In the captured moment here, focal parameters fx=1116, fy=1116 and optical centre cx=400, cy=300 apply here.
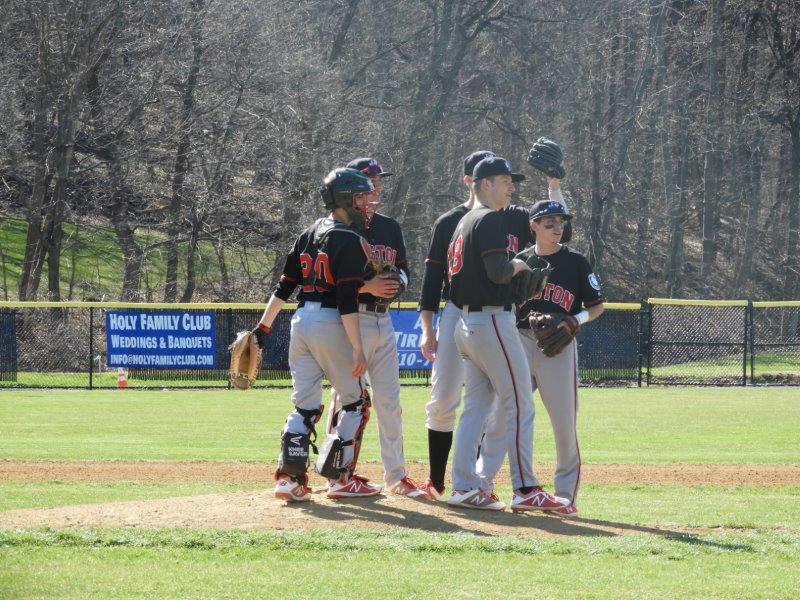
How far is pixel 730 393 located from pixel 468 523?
1506 cm

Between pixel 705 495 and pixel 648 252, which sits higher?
pixel 648 252

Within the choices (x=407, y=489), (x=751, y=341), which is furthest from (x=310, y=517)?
(x=751, y=341)

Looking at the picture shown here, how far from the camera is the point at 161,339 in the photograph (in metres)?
20.4

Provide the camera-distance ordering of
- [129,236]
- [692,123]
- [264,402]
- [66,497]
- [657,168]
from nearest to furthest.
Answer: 1. [66,497]
2. [264,402]
3. [129,236]
4. [692,123]
5. [657,168]

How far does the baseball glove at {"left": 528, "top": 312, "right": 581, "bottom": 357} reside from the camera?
664 centimetres

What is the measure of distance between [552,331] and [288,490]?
184 centimetres

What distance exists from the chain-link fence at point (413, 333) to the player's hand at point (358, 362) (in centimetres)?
1416

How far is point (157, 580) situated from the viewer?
4.77 metres

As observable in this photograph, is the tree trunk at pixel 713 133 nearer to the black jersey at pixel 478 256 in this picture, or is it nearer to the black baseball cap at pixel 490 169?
the black baseball cap at pixel 490 169

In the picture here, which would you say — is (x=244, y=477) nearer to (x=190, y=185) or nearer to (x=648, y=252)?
(x=190, y=185)

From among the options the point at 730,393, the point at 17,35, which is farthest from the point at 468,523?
the point at 17,35

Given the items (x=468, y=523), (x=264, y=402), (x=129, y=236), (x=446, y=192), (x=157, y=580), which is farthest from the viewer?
(x=446, y=192)

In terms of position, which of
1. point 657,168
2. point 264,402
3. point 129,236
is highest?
point 657,168

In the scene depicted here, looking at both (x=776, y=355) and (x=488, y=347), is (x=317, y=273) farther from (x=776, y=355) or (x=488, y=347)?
(x=776, y=355)
